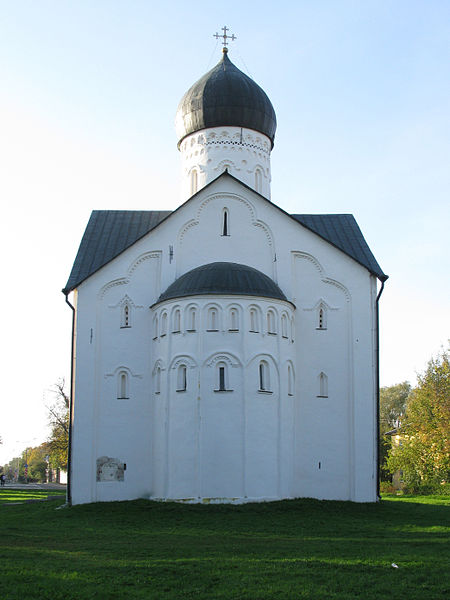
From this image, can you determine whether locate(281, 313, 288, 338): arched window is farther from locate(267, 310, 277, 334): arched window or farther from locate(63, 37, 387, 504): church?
locate(267, 310, 277, 334): arched window

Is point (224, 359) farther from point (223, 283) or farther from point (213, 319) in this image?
point (223, 283)

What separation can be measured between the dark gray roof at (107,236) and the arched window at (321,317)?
18.0 ft

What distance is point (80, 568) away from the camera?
9.12m

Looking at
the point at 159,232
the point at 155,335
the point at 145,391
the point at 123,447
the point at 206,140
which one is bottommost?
the point at 123,447

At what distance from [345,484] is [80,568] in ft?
38.5

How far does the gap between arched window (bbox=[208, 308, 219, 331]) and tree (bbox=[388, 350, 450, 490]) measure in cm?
1508

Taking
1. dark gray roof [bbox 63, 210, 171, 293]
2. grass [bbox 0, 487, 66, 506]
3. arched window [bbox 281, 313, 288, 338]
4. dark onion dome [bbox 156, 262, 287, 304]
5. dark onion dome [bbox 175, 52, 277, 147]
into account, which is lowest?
grass [bbox 0, 487, 66, 506]

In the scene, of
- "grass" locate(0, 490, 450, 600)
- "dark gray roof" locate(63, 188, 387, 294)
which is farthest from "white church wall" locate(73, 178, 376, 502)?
"grass" locate(0, 490, 450, 600)

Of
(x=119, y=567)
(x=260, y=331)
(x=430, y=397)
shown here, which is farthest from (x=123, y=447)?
(x=430, y=397)

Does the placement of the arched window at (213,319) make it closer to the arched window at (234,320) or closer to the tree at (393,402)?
the arched window at (234,320)

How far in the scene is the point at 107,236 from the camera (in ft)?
74.0

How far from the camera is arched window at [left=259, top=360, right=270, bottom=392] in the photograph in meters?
18.5

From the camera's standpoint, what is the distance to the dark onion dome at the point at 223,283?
1862cm

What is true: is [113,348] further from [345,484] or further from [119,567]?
[119,567]
